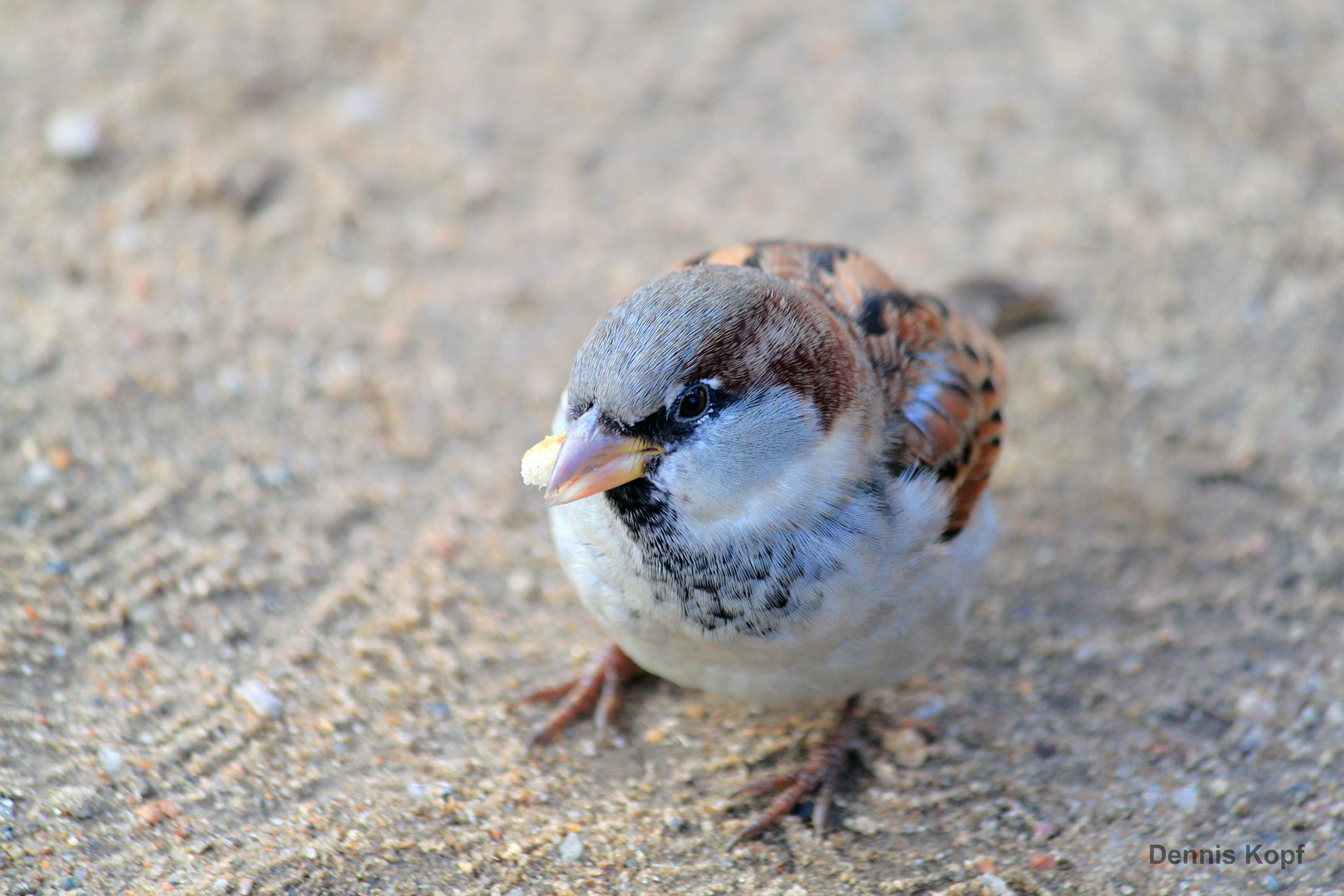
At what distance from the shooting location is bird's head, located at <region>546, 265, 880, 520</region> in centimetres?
240

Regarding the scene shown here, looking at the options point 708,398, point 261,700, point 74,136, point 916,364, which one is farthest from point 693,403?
point 74,136

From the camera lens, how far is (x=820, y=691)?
2852 millimetres

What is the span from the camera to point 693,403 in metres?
2.46

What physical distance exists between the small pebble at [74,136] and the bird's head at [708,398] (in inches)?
117

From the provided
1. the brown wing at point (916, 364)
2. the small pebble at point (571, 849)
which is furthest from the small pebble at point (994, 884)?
the small pebble at point (571, 849)

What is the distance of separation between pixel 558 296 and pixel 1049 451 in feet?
5.93

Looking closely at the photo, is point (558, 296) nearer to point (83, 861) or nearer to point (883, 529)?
point (883, 529)

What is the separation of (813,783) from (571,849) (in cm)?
66

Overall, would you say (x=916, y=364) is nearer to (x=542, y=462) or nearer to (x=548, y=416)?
(x=542, y=462)

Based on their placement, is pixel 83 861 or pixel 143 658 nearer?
pixel 83 861

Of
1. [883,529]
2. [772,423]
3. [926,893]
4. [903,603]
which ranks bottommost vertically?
[926,893]

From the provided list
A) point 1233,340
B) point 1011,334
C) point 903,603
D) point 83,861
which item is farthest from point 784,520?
point 1233,340

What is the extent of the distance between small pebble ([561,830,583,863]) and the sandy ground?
0.5 inches

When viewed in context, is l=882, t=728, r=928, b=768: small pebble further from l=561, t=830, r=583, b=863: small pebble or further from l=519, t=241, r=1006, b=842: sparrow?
l=561, t=830, r=583, b=863: small pebble
